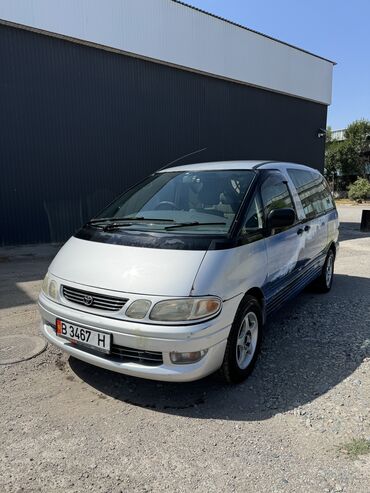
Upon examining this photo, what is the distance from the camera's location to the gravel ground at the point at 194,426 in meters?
2.37

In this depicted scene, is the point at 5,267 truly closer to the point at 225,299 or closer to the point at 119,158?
the point at 119,158

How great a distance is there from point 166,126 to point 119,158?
2060 mm

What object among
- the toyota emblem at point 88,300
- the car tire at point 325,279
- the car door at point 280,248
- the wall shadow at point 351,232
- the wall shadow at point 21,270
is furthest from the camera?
the wall shadow at point 351,232

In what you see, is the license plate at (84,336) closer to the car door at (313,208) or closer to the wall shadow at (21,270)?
the wall shadow at (21,270)

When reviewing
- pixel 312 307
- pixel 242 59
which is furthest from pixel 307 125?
pixel 312 307

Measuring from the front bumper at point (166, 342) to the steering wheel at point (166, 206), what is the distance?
1352 millimetres

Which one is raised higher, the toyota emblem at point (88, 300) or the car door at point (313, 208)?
the car door at point (313, 208)

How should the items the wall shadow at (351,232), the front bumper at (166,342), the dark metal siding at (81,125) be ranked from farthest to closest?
the wall shadow at (351,232) < the dark metal siding at (81,125) < the front bumper at (166,342)

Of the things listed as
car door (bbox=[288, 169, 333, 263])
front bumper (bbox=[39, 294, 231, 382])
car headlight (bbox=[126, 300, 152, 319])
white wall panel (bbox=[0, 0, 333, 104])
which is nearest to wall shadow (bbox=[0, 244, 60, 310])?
front bumper (bbox=[39, 294, 231, 382])

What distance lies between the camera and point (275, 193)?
4.26 meters

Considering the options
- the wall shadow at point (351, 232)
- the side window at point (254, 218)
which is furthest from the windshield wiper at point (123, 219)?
the wall shadow at point (351, 232)

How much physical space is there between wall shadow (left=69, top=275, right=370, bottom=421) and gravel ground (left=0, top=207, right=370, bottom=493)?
0.01 metres

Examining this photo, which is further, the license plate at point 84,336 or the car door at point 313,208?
the car door at point 313,208

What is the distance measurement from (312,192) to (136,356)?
362 centimetres
